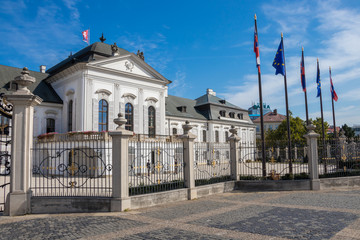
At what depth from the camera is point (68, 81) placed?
1129 inches

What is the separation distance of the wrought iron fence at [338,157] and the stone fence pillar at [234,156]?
12.5 ft

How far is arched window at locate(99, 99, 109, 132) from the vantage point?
89.9 feet

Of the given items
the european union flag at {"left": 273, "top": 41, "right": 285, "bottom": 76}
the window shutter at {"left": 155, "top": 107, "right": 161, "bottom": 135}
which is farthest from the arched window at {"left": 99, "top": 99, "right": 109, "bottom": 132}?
the european union flag at {"left": 273, "top": 41, "right": 285, "bottom": 76}

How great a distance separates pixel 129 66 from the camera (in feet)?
97.6

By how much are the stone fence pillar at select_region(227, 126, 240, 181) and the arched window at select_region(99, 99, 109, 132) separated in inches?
669

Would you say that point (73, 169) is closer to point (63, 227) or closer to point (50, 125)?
point (63, 227)

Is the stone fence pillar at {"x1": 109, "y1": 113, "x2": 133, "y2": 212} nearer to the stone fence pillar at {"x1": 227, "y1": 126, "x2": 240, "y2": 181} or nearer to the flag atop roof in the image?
the stone fence pillar at {"x1": 227, "y1": 126, "x2": 240, "y2": 181}

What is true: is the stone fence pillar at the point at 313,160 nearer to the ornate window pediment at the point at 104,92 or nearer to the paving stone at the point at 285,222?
the paving stone at the point at 285,222

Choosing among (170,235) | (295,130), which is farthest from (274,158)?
(295,130)

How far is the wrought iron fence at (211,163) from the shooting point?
11936mm

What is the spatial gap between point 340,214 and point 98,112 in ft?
75.8

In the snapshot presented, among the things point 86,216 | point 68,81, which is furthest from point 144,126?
point 86,216

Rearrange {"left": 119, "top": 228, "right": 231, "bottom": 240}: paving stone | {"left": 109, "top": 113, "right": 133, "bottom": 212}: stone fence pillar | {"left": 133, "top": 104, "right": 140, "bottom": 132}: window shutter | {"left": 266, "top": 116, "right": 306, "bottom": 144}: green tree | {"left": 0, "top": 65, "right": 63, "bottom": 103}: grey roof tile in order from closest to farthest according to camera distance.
Answer: 1. {"left": 119, "top": 228, "right": 231, "bottom": 240}: paving stone
2. {"left": 109, "top": 113, "right": 133, "bottom": 212}: stone fence pillar
3. {"left": 0, "top": 65, "right": 63, "bottom": 103}: grey roof tile
4. {"left": 133, "top": 104, "right": 140, "bottom": 132}: window shutter
5. {"left": 266, "top": 116, "right": 306, "bottom": 144}: green tree

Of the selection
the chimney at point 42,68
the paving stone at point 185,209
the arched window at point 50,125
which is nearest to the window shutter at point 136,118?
the arched window at point 50,125
